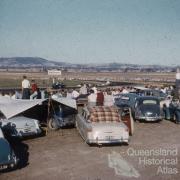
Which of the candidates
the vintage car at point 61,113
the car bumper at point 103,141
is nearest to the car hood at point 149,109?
the vintage car at point 61,113

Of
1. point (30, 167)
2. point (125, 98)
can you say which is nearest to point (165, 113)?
point (125, 98)

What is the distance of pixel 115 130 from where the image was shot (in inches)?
517

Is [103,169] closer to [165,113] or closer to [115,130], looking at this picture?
[115,130]

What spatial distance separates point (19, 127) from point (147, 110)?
26.1 ft

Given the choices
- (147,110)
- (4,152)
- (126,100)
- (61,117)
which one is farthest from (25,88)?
(4,152)

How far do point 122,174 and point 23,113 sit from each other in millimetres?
7692

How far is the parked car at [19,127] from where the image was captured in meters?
14.1

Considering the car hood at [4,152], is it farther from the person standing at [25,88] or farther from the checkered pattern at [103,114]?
the person standing at [25,88]

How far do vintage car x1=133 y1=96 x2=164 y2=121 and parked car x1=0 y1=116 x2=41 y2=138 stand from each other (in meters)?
6.78

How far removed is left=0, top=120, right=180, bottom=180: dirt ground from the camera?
9.95 metres

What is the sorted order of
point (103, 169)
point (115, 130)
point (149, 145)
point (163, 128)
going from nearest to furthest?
point (103, 169) → point (115, 130) → point (149, 145) → point (163, 128)

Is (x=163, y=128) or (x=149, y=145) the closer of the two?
(x=149, y=145)

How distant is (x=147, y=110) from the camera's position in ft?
63.5

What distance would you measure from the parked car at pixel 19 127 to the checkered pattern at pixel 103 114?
252 centimetres
